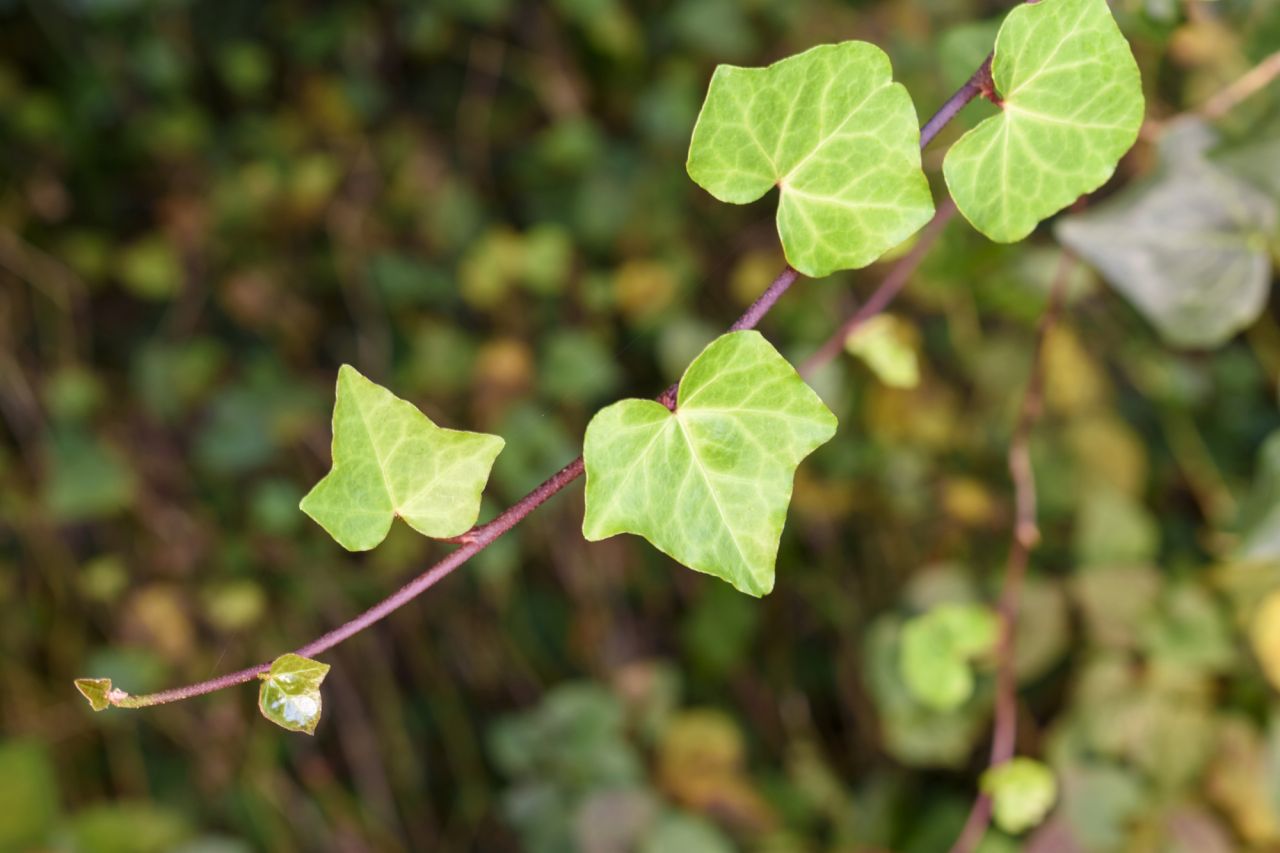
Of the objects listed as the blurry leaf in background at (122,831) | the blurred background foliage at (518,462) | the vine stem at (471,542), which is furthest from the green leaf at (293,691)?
the blurry leaf in background at (122,831)

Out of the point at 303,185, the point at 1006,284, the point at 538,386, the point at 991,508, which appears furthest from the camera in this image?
the point at 303,185

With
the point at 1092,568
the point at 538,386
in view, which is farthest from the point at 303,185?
the point at 1092,568

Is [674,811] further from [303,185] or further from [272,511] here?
[303,185]

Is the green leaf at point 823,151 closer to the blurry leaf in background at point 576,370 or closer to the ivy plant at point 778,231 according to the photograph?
the ivy plant at point 778,231

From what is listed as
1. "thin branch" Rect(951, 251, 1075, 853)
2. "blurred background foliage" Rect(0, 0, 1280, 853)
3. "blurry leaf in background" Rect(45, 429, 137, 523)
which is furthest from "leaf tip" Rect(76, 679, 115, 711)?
"blurry leaf in background" Rect(45, 429, 137, 523)

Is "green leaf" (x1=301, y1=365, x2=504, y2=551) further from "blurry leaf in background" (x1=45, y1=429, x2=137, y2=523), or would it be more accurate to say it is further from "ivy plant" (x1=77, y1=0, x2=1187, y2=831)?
"blurry leaf in background" (x1=45, y1=429, x2=137, y2=523)
